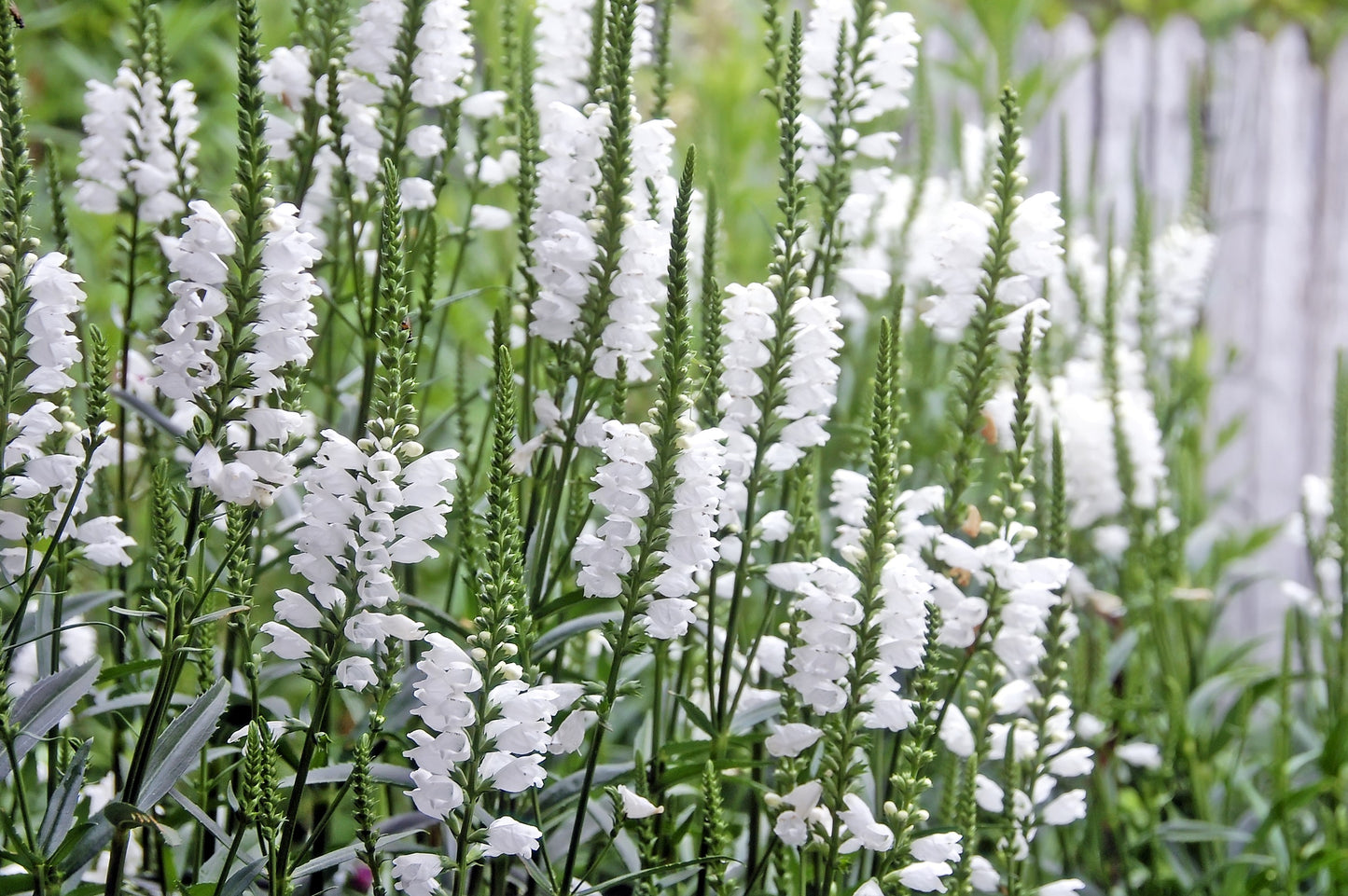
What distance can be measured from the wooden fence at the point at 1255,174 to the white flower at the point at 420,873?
497cm

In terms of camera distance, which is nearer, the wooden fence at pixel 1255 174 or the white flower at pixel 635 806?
the white flower at pixel 635 806

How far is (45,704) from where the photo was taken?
57.9 inches

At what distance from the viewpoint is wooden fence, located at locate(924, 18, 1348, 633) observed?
18.5ft

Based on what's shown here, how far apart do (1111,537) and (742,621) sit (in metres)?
1.36

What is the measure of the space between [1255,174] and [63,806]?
577cm

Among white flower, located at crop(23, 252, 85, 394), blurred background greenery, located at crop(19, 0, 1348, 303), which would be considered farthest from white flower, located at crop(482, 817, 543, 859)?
blurred background greenery, located at crop(19, 0, 1348, 303)

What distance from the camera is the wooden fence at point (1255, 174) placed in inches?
221

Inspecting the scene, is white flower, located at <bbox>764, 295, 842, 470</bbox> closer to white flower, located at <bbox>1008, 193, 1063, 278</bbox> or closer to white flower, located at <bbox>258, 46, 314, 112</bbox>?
white flower, located at <bbox>1008, 193, 1063, 278</bbox>

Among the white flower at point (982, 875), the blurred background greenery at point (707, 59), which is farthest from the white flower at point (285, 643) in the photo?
the blurred background greenery at point (707, 59)

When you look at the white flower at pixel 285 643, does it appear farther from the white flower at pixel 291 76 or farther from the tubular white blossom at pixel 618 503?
the white flower at pixel 291 76

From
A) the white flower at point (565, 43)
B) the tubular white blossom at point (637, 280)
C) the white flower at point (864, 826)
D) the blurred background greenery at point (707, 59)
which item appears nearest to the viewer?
the white flower at point (864, 826)

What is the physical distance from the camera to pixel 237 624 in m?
1.47

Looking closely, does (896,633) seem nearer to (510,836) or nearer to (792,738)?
(792,738)

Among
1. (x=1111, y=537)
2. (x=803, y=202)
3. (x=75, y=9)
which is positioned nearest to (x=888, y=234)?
(x=1111, y=537)
